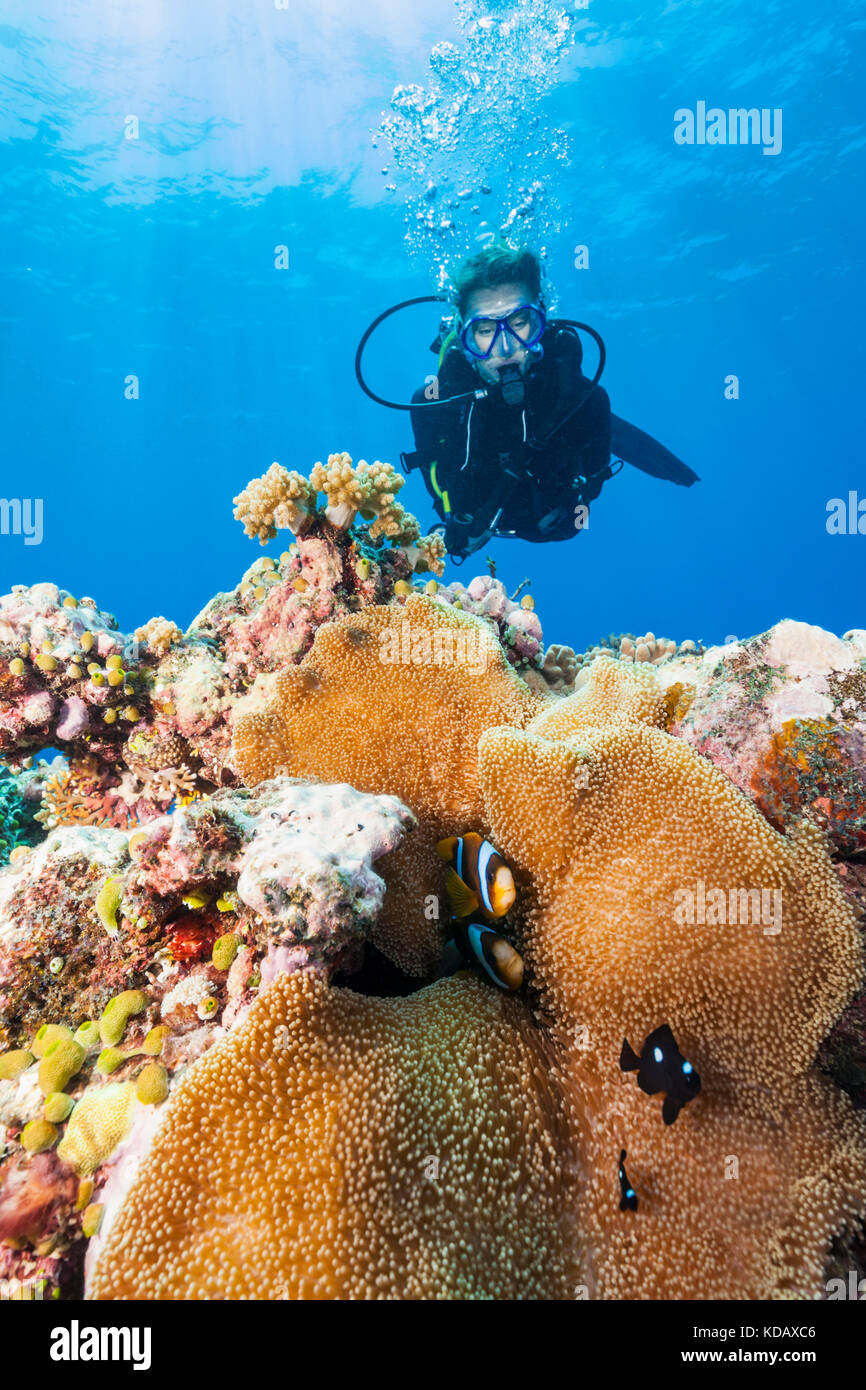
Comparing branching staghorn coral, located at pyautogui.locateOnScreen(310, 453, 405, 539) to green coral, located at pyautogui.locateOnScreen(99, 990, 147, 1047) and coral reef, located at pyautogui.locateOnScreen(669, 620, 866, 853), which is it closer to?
coral reef, located at pyautogui.locateOnScreen(669, 620, 866, 853)

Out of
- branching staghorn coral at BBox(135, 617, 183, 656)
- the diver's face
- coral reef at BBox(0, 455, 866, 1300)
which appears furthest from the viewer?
the diver's face

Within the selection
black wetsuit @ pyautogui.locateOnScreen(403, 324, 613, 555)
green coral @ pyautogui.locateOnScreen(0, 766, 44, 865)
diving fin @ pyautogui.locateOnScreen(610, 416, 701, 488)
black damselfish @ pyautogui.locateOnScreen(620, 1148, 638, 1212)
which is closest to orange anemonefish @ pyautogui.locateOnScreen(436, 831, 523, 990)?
black damselfish @ pyautogui.locateOnScreen(620, 1148, 638, 1212)

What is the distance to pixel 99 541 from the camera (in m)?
82.5

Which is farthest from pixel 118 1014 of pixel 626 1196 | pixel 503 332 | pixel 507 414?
pixel 503 332

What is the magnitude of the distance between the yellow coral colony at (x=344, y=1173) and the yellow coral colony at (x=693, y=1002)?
1.07ft

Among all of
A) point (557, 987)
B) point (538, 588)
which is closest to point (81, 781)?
point (557, 987)

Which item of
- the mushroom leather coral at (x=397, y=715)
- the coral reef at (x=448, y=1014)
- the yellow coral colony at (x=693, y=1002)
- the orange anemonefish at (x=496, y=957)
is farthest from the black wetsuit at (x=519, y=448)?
the orange anemonefish at (x=496, y=957)

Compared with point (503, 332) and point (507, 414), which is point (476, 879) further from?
point (503, 332)

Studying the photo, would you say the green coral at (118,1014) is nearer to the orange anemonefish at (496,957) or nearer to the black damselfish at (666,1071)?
the orange anemonefish at (496,957)

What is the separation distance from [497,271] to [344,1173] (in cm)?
822

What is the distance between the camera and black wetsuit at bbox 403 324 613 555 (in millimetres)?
6910

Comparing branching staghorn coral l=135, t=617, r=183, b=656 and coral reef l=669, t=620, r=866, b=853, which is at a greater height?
branching staghorn coral l=135, t=617, r=183, b=656

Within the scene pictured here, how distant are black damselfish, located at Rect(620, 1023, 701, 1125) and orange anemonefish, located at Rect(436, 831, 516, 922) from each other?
74cm

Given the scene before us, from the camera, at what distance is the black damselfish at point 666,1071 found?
87.7 inches
